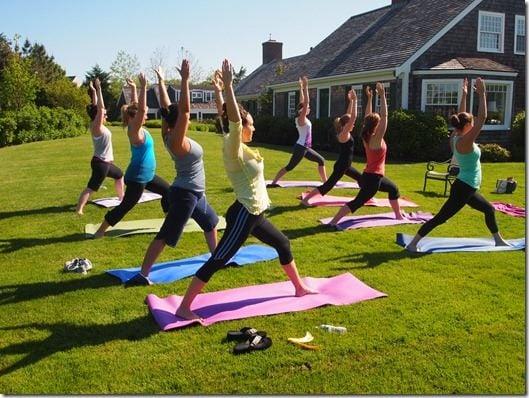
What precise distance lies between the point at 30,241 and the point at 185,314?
4.21 m

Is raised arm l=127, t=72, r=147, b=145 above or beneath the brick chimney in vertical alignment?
beneath

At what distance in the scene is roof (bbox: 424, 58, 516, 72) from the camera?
21672 millimetres

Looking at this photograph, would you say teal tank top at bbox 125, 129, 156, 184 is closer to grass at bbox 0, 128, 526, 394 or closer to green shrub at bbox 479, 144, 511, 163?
grass at bbox 0, 128, 526, 394

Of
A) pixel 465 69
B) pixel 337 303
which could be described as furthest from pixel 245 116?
pixel 465 69

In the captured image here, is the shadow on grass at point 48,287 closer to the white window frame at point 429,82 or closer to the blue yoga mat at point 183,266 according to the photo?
the blue yoga mat at point 183,266

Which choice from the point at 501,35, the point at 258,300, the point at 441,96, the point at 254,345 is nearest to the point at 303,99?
the point at 258,300

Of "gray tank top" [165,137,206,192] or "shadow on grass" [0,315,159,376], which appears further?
"gray tank top" [165,137,206,192]

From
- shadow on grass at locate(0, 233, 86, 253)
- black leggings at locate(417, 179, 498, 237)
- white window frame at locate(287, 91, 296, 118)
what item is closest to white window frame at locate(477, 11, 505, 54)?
white window frame at locate(287, 91, 296, 118)

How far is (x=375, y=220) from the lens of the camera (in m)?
9.20

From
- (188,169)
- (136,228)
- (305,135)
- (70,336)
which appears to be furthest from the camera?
(305,135)

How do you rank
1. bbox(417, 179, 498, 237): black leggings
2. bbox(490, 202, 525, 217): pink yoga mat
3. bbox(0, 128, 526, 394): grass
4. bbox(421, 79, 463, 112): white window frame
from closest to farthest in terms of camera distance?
bbox(0, 128, 526, 394): grass < bbox(417, 179, 498, 237): black leggings < bbox(490, 202, 525, 217): pink yoga mat < bbox(421, 79, 463, 112): white window frame

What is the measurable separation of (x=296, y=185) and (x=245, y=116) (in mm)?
8418

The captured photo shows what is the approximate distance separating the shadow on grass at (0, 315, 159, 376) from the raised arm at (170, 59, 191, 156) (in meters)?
1.71

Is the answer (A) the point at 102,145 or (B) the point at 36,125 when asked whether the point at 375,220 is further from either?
(B) the point at 36,125
